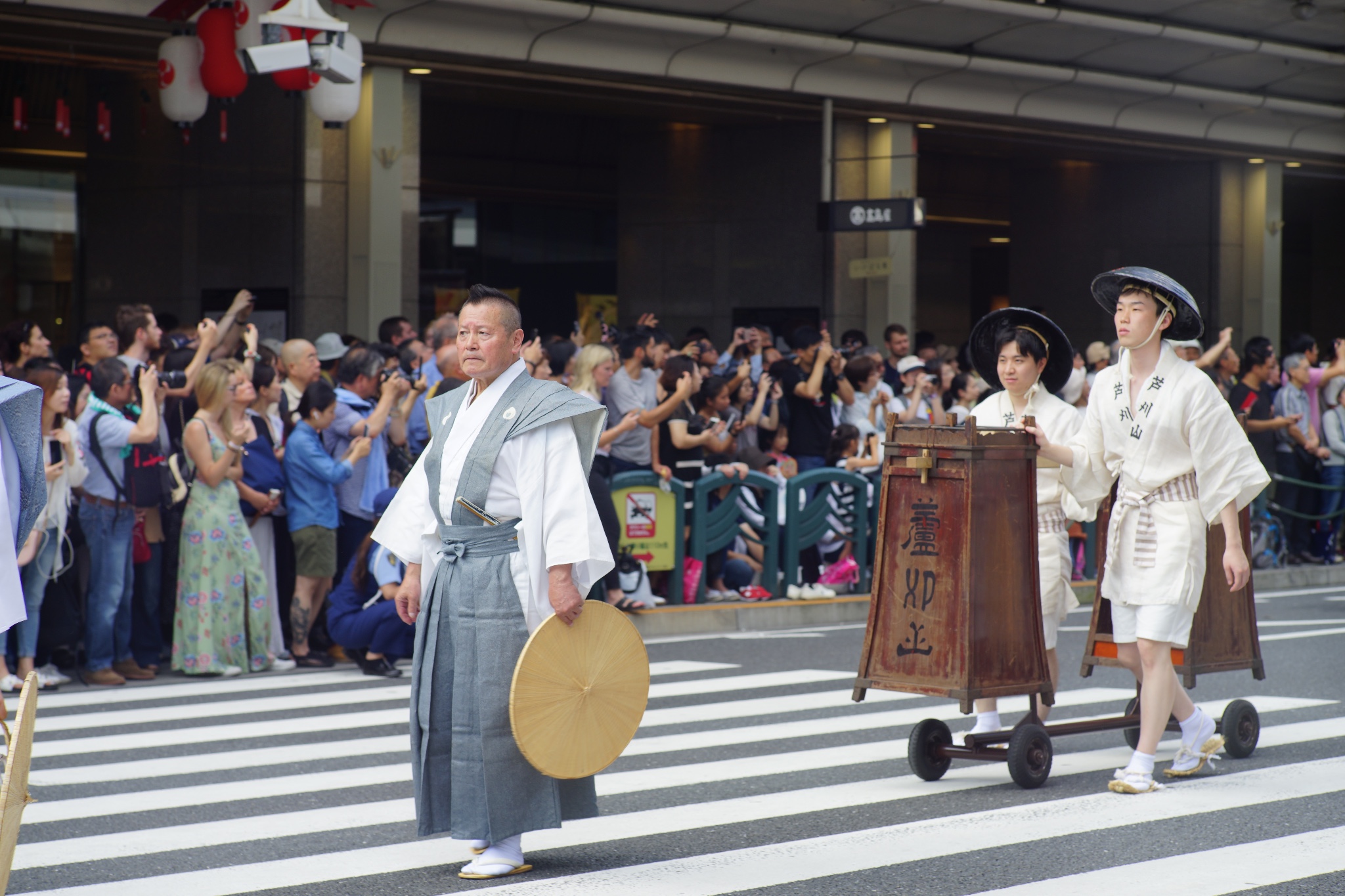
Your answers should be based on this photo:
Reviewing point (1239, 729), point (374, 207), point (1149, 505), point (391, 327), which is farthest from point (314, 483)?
point (374, 207)

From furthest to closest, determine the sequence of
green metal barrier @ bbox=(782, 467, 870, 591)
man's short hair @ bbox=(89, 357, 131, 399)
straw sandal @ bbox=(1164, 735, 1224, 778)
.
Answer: green metal barrier @ bbox=(782, 467, 870, 591) < man's short hair @ bbox=(89, 357, 131, 399) < straw sandal @ bbox=(1164, 735, 1224, 778)

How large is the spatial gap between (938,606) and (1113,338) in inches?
765

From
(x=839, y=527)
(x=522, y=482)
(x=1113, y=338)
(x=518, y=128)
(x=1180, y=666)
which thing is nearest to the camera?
(x=522, y=482)

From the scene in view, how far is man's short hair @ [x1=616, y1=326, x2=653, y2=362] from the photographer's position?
474 inches

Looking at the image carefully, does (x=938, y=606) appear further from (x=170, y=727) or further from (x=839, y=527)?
(x=839, y=527)

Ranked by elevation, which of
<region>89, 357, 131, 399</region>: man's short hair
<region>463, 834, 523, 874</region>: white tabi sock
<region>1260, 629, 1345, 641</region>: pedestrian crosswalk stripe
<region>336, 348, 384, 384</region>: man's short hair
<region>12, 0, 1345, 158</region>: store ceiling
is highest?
<region>12, 0, 1345, 158</region>: store ceiling

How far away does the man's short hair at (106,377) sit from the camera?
931 cm

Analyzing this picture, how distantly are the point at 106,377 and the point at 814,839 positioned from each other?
544 cm

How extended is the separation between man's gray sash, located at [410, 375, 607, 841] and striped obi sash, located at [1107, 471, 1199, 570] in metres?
2.43

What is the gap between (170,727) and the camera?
26.3 ft

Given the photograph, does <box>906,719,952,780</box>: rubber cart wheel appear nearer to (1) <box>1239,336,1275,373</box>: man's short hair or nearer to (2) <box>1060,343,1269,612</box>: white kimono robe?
(2) <box>1060,343,1269,612</box>: white kimono robe

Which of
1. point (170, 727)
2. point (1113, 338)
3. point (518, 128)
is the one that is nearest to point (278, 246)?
point (518, 128)

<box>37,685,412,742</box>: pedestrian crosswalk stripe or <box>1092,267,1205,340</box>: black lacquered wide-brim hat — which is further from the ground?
<box>1092,267,1205,340</box>: black lacquered wide-brim hat

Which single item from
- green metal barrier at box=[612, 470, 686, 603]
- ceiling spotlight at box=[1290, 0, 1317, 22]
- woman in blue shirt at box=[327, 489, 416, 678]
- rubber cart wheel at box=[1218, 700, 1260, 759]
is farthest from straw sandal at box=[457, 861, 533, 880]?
ceiling spotlight at box=[1290, 0, 1317, 22]
